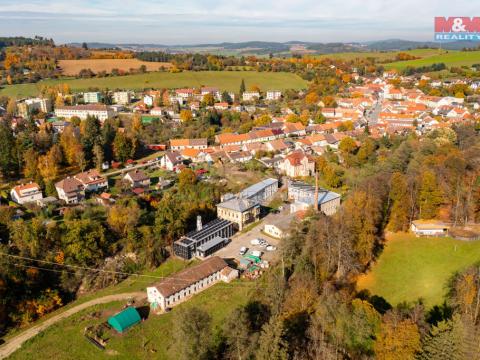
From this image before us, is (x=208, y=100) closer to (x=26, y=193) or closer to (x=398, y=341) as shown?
(x=26, y=193)

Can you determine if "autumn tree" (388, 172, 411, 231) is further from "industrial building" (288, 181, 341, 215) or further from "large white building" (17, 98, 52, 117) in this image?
"large white building" (17, 98, 52, 117)

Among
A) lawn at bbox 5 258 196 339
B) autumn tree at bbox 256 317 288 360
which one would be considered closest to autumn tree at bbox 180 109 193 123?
lawn at bbox 5 258 196 339

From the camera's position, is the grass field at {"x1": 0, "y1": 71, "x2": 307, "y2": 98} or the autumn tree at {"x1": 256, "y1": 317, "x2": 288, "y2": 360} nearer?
the autumn tree at {"x1": 256, "y1": 317, "x2": 288, "y2": 360}

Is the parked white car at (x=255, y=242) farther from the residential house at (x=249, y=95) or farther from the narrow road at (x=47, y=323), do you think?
the residential house at (x=249, y=95)

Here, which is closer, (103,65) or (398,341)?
(398,341)

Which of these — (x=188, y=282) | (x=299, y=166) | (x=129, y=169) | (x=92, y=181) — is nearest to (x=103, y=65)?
(x=129, y=169)

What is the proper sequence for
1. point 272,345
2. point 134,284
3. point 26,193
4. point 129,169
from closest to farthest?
point 272,345 → point 134,284 → point 26,193 → point 129,169

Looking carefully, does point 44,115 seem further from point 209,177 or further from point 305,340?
point 305,340
